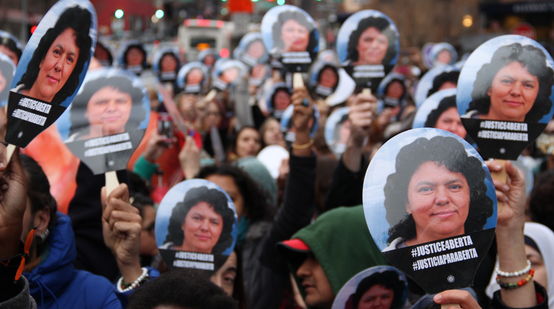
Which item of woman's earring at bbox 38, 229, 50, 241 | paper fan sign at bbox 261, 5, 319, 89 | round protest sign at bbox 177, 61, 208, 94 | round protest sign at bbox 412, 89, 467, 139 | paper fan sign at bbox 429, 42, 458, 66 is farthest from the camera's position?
paper fan sign at bbox 429, 42, 458, 66

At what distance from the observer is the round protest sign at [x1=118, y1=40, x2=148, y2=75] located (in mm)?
8643

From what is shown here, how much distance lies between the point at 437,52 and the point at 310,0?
478cm

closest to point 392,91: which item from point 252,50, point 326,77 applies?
point 326,77

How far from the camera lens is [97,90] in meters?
2.94

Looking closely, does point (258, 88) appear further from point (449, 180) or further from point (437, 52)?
point (449, 180)

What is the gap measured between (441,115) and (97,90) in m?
1.44

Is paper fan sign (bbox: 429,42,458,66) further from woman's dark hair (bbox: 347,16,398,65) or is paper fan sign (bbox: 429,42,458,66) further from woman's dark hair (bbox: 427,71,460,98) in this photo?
woman's dark hair (bbox: 347,16,398,65)

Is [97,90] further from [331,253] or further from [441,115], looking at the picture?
[441,115]

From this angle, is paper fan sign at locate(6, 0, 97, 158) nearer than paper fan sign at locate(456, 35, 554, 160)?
Yes

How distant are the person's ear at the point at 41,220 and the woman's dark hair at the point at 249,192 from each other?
147cm

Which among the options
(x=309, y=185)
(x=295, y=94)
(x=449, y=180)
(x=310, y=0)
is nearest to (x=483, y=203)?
(x=449, y=180)

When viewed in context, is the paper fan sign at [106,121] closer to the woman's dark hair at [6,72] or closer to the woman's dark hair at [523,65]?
the woman's dark hair at [6,72]

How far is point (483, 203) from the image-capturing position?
2.20 meters

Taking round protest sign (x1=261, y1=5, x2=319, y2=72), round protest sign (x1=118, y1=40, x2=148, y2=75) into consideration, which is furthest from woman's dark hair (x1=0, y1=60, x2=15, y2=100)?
round protest sign (x1=118, y1=40, x2=148, y2=75)
